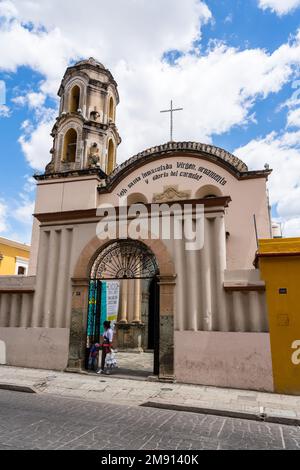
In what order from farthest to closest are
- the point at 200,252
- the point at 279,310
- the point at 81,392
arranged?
1. the point at 200,252
2. the point at 279,310
3. the point at 81,392

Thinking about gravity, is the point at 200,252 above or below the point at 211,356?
above

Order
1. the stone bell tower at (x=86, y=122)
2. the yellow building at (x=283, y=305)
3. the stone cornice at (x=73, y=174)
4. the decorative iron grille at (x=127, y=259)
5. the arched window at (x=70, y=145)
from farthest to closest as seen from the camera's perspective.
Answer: the arched window at (x=70, y=145)
the stone bell tower at (x=86, y=122)
the stone cornice at (x=73, y=174)
the decorative iron grille at (x=127, y=259)
the yellow building at (x=283, y=305)

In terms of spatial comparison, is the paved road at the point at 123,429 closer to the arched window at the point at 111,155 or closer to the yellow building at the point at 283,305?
the yellow building at the point at 283,305

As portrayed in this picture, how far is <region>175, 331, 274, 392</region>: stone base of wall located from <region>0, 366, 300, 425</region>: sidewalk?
0.80ft

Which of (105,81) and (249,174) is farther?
(105,81)

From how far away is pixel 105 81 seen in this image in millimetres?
19906

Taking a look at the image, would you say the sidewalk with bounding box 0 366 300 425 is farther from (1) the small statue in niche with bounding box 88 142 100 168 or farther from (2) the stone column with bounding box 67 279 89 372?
(1) the small statue in niche with bounding box 88 142 100 168

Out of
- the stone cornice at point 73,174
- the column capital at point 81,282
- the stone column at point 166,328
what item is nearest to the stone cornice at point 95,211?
the column capital at point 81,282

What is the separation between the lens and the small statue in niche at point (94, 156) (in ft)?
53.5

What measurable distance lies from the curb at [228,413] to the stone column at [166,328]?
1.95 m
